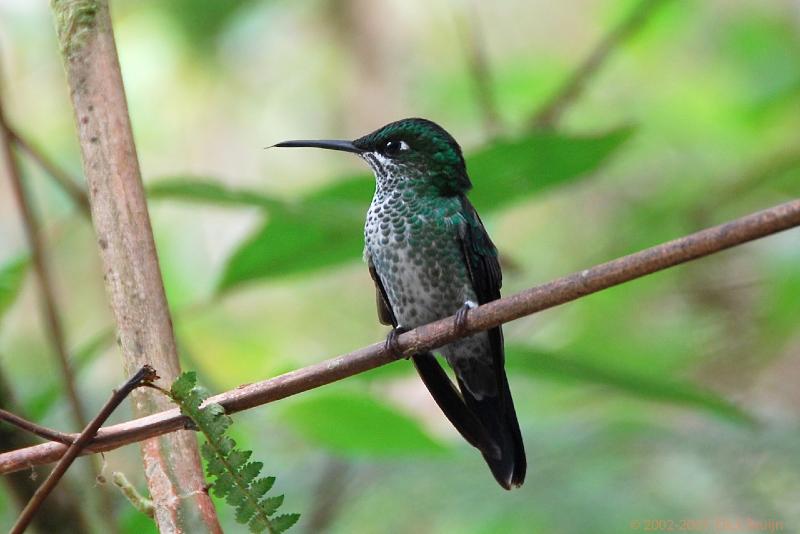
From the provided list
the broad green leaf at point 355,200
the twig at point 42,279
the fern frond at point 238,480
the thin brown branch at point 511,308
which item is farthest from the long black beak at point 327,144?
the fern frond at point 238,480

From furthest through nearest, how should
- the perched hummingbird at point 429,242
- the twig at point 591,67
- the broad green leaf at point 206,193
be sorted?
the twig at point 591,67
the perched hummingbird at point 429,242
the broad green leaf at point 206,193

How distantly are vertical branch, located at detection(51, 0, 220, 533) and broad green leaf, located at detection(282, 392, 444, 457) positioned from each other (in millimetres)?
1044

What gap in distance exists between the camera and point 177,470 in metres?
1.50

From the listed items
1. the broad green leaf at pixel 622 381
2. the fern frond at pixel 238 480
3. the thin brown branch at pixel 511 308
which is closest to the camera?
the thin brown branch at pixel 511 308

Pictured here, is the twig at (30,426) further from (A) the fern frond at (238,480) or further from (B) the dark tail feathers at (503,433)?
(B) the dark tail feathers at (503,433)

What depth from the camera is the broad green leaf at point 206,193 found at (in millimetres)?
2447

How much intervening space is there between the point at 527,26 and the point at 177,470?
6.89m

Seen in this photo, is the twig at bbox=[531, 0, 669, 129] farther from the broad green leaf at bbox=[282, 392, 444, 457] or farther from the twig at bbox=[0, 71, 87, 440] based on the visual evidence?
the twig at bbox=[0, 71, 87, 440]

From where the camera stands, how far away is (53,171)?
2590 mm

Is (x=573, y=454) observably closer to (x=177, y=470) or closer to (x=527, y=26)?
(x=177, y=470)

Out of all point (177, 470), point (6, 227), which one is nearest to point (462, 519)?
point (177, 470)

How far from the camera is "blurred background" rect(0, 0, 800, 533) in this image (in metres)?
2.70

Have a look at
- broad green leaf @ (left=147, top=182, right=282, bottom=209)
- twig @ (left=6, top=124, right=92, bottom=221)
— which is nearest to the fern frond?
broad green leaf @ (left=147, top=182, right=282, bottom=209)

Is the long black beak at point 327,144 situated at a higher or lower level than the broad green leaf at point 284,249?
higher
